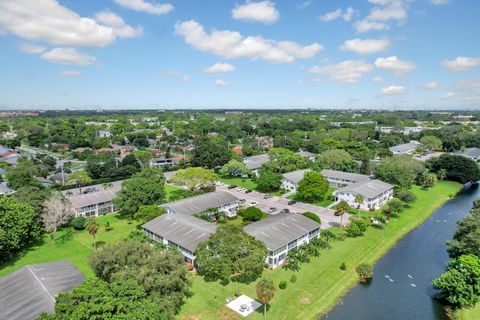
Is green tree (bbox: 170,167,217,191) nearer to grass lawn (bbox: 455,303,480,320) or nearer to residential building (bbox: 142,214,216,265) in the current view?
residential building (bbox: 142,214,216,265)

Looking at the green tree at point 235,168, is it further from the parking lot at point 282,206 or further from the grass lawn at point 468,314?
the grass lawn at point 468,314

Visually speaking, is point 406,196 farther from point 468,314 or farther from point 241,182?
point 241,182

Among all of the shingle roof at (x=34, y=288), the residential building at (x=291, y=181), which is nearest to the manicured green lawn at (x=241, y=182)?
the residential building at (x=291, y=181)

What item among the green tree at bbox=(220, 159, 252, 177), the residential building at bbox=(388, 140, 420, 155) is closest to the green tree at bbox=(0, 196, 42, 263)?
the green tree at bbox=(220, 159, 252, 177)

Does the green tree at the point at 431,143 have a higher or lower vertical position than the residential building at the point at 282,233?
higher

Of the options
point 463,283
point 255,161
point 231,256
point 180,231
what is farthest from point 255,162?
point 463,283
